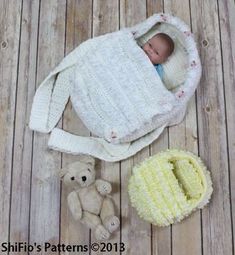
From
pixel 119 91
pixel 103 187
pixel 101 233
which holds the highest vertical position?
pixel 119 91

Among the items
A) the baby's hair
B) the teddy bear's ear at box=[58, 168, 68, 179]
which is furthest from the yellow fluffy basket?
the baby's hair

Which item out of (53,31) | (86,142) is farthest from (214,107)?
(53,31)

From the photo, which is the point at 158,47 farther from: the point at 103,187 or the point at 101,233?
the point at 101,233

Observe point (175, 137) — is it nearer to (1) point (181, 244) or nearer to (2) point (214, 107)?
(2) point (214, 107)

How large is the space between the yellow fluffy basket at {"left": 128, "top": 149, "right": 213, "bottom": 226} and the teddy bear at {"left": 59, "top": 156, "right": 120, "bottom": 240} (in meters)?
0.08

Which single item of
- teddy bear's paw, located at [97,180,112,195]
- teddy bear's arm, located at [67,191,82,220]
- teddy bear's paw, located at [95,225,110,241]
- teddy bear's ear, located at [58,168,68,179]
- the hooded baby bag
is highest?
the hooded baby bag

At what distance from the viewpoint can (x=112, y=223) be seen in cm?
115

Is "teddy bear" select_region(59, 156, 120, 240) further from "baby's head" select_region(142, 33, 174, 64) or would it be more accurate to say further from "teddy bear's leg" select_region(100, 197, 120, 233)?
"baby's head" select_region(142, 33, 174, 64)

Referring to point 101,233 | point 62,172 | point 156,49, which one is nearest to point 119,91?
point 156,49

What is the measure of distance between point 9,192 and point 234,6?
0.89 m

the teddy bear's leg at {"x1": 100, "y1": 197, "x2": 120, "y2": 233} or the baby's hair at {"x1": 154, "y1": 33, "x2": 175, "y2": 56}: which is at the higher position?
the baby's hair at {"x1": 154, "y1": 33, "x2": 175, "y2": 56}

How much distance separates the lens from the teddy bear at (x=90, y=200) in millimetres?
1144

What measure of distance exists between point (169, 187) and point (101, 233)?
214 mm

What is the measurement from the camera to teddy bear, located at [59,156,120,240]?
A: 1144 mm
